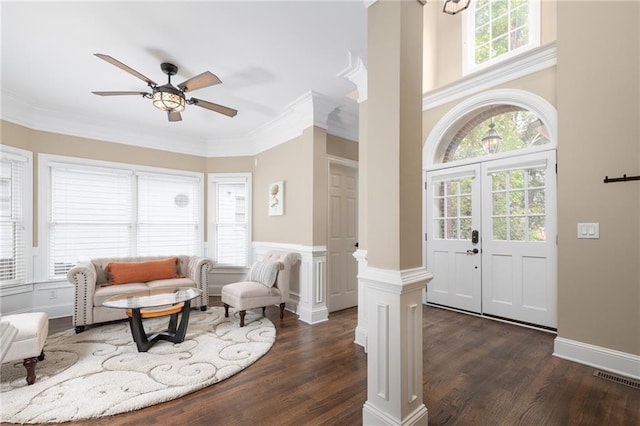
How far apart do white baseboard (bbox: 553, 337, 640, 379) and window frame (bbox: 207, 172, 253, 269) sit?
4.35 m

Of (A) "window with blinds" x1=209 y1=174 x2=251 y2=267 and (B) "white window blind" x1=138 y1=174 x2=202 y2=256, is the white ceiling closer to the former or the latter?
(B) "white window blind" x1=138 y1=174 x2=202 y2=256

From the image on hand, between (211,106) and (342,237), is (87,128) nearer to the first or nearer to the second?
(211,106)

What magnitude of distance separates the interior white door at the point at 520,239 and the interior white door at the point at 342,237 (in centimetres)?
179

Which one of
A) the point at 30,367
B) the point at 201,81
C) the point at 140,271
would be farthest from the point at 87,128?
the point at 30,367

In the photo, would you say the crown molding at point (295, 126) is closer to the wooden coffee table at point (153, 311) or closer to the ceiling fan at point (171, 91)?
the ceiling fan at point (171, 91)

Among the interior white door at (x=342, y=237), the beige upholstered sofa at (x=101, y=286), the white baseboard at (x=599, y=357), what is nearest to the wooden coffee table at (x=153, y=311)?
the beige upholstered sofa at (x=101, y=286)

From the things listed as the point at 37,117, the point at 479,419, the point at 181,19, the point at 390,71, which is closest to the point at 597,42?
the point at 390,71

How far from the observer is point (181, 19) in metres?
2.41

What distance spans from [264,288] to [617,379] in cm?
339

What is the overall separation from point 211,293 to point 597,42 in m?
5.95

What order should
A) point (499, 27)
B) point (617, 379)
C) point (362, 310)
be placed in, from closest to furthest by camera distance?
point (617, 379), point (362, 310), point (499, 27)

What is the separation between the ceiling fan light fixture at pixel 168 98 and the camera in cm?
283

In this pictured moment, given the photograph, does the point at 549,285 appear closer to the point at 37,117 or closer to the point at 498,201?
the point at 498,201

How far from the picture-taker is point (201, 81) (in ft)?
8.82
